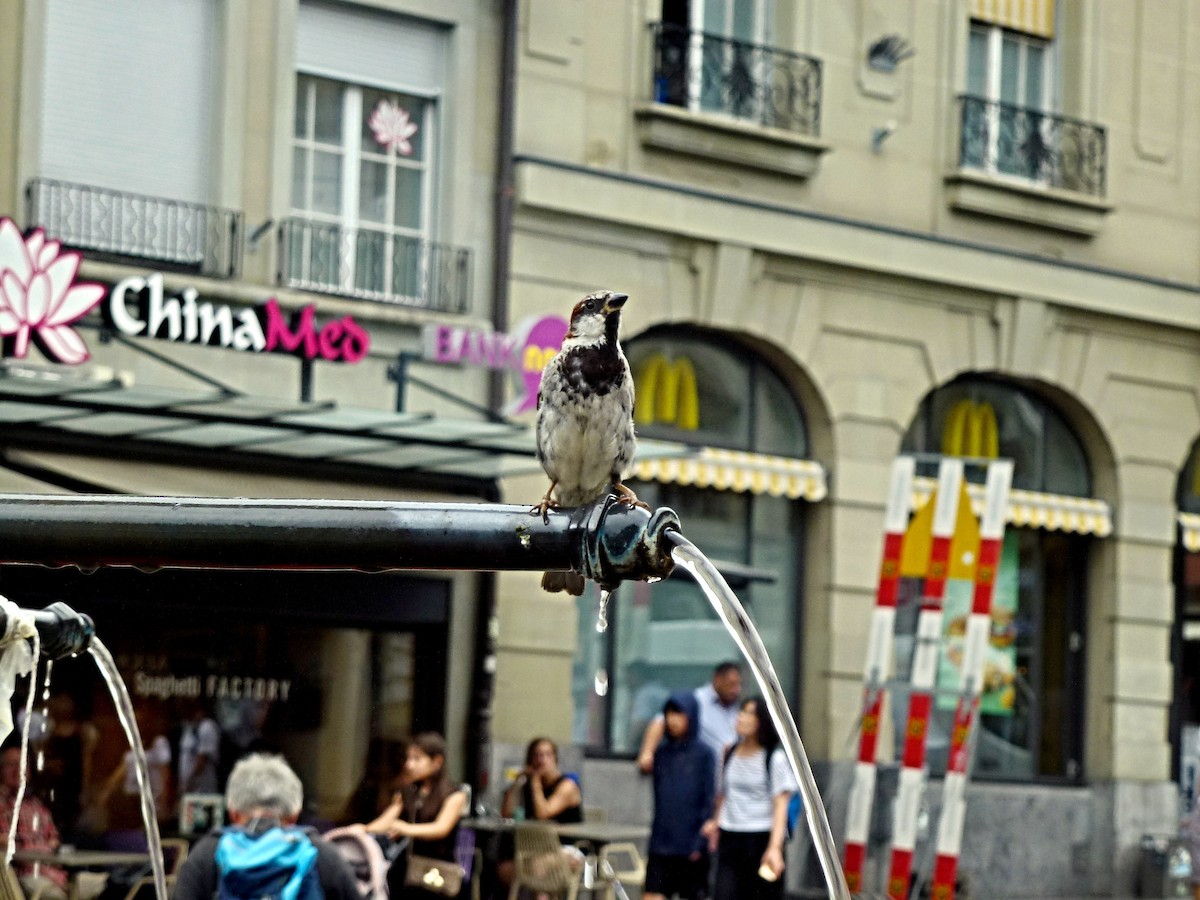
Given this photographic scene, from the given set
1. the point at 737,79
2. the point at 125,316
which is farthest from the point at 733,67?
the point at 125,316

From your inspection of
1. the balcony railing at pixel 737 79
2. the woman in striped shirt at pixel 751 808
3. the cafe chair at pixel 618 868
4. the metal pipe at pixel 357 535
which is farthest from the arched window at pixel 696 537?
the metal pipe at pixel 357 535

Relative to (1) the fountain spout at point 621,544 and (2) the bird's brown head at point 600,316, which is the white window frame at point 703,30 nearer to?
(2) the bird's brown head at point 600,316

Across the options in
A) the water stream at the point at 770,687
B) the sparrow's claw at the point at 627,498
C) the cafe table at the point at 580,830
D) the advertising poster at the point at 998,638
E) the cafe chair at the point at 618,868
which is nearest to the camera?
the sparrow's claw at the point at 627,498

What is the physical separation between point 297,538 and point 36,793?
1135cm

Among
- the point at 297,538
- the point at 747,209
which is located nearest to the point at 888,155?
the point at 747,209

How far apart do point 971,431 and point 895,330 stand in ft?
4.76

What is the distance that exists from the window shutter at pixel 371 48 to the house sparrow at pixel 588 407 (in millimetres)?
10887

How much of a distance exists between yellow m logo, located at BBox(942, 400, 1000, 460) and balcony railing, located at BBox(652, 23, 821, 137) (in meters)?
3.03

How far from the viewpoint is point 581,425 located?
5.98 metres

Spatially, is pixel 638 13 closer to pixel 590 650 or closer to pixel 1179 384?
pixel 590 650

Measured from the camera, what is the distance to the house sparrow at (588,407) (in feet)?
18.8

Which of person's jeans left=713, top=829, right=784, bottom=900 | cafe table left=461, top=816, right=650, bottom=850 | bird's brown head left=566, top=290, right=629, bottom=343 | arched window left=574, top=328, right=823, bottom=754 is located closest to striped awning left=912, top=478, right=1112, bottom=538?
arched window left=574, top=328, right=823, bottom=754

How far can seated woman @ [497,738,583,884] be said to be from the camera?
14.8 m

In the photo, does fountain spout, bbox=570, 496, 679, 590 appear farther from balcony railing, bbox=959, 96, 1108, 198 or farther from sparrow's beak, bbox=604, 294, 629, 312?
balcony railing, bbox=959, 96, 1108, 198
